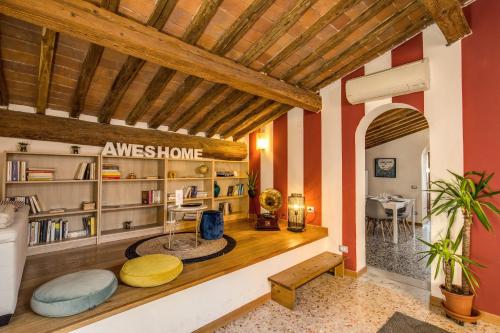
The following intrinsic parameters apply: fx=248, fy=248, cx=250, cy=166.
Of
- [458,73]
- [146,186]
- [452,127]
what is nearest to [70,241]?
[146,186]

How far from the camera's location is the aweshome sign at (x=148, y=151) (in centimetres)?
348

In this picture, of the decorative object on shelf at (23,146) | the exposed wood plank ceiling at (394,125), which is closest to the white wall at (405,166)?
the exposed wood plank ceiling at (394,125)

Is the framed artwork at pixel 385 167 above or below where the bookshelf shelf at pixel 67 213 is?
above

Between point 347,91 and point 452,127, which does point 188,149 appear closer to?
point 347,91

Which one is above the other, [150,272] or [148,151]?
[148,151]

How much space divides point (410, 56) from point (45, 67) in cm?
397

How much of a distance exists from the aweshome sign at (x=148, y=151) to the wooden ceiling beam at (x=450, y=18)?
3.50 m

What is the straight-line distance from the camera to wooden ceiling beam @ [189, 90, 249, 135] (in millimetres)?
3494

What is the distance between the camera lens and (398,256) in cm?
420

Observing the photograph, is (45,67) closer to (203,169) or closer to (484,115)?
(203,169)

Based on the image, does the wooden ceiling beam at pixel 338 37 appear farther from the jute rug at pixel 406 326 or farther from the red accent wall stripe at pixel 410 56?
the jute rug at pixel 406 326

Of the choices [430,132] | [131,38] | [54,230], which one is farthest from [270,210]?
[131,38]

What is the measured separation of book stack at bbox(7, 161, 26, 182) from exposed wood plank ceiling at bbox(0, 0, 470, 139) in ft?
2.24

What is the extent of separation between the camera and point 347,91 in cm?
341
